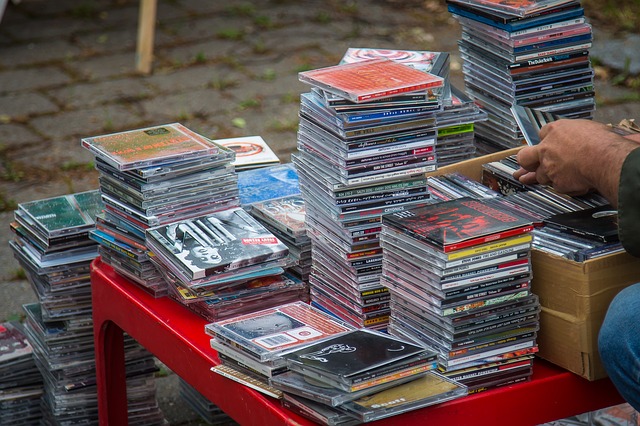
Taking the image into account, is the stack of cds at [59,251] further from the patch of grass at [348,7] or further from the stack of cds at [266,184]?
the patch of grass at [348,7]

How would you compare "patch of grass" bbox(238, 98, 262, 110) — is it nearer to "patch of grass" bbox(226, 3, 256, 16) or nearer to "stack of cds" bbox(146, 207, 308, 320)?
"patch of grass" bbox(226, 3, 256, 16)

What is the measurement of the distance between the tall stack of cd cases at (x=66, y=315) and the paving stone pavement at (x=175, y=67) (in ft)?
3.84

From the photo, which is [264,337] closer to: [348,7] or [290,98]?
[290,98]

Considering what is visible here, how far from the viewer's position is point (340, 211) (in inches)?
81.0

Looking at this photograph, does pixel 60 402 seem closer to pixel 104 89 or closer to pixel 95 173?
pixel 95 173

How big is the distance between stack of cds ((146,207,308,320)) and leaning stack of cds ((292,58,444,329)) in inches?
5.5

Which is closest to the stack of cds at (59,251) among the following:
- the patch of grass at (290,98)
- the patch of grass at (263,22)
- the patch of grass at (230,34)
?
the patch of grass at (290,98)

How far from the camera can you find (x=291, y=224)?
237 cm

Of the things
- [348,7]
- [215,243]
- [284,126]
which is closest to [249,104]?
[284,126]

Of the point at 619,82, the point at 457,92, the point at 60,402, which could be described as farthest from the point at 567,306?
the point at 619,82

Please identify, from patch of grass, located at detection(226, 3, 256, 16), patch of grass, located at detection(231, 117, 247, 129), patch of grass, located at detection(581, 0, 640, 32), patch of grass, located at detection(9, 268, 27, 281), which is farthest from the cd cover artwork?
patch of grass, located at detection(581, 0, 640, 32)

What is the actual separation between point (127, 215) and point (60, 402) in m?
0.73

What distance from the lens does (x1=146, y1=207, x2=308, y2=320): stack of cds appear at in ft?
7.10

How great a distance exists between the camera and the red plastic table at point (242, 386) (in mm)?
1849
